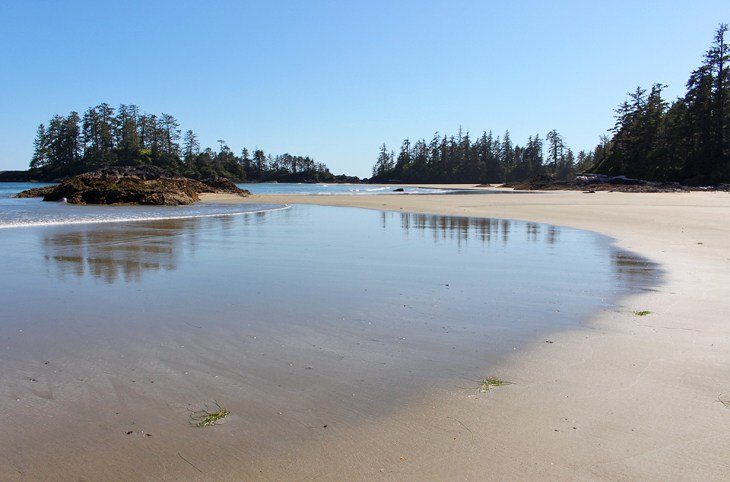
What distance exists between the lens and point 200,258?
28.3 feet

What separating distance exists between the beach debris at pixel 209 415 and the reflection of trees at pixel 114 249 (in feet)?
14.6

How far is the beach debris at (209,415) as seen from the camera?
273 cm

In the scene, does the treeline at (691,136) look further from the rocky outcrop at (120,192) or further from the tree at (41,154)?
the tree at (41,154)

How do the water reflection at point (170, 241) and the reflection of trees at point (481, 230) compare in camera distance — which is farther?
the reflection of trees at point (481, 230)

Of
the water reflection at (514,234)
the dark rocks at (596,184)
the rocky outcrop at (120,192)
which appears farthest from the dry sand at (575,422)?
the dark rocks at (596,184)

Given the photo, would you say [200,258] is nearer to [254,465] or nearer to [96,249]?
[96,249]

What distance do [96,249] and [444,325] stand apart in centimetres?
794

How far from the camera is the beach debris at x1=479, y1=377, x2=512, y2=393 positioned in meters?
3.19

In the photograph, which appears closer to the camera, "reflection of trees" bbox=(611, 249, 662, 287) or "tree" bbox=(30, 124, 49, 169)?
"reflection of trees" bbox=(611, 249, 662, 287)

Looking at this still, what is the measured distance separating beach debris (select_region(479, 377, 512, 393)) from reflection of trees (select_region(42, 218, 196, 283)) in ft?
17.3

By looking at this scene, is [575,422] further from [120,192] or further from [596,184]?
[596,184]

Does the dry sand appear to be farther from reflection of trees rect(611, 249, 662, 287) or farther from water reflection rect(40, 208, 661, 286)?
water reflection rect(40, 208, 661, 286)

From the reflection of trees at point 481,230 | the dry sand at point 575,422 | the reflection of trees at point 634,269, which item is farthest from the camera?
the reflection of trees at point 481,230

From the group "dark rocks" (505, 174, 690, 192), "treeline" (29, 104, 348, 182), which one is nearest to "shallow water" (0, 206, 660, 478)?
"dark rocks" (505, 174, 690, 192)
